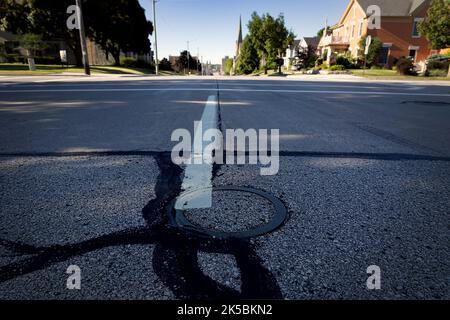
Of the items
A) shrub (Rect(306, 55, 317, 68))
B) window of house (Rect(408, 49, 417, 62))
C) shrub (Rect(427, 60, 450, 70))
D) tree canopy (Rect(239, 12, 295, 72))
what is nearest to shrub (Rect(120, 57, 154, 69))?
tree canopy (Rect(239, 12, 295, 72))

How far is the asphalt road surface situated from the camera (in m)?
1.47

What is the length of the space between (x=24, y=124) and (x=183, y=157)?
138 inches

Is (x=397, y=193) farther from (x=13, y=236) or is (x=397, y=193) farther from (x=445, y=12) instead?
(x=445, y=12)

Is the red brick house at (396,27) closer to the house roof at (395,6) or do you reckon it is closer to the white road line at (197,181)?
the house roof at (395,6)

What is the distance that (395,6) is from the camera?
38.7m

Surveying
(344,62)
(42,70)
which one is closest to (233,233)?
(42,70)

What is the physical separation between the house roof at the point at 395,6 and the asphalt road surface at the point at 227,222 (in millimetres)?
42440

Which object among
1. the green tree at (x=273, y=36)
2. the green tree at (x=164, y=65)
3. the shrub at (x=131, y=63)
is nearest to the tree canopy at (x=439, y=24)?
the green tree at (x=273, y=36)

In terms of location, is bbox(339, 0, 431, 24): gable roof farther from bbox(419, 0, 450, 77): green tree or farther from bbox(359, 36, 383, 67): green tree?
bbox(419, 0, 450, 77): green tree

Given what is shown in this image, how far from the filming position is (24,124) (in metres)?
5.14

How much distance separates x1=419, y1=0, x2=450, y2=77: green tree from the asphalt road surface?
26.6 m

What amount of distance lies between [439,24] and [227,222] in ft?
99.2

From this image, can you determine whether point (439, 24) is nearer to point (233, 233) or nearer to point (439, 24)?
point (439, 24)
